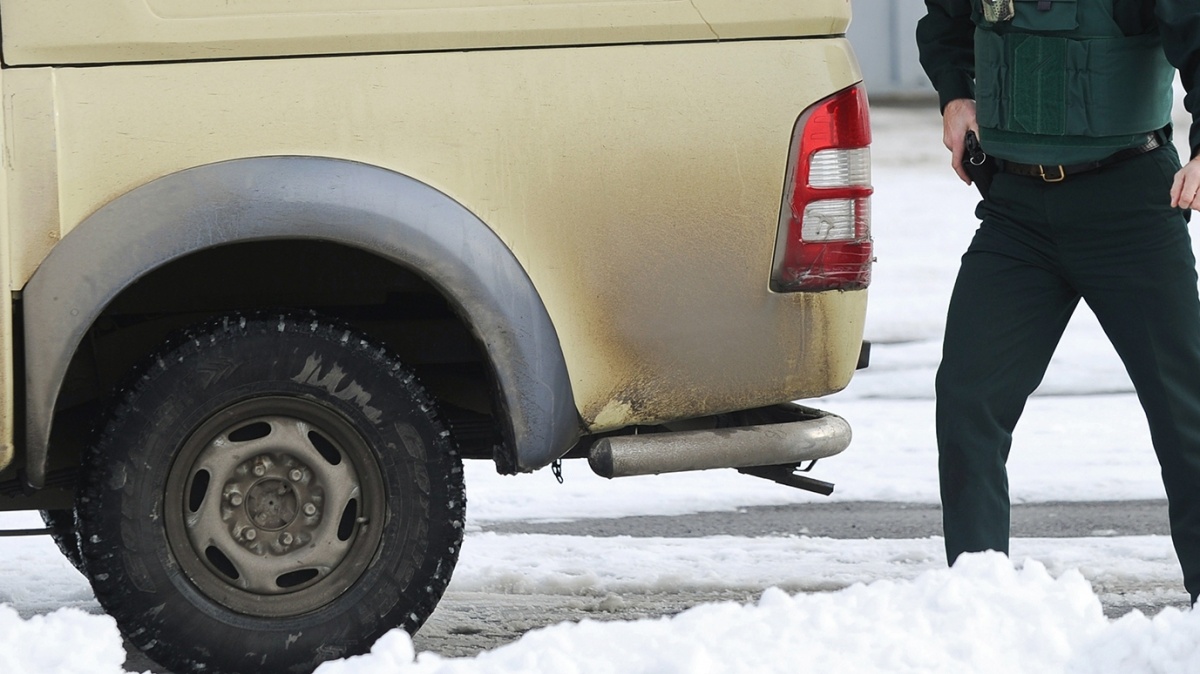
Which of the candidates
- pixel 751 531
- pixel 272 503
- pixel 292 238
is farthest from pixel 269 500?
pixel 751 531

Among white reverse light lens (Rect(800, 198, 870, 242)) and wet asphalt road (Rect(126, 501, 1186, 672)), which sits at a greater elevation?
white reverse light lens (Rect(800, 198, 870, 242))

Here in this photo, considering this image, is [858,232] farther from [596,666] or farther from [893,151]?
[893,151]

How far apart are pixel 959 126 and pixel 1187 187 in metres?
0.67

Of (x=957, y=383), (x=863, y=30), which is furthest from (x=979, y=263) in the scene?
(x=863, y=30)

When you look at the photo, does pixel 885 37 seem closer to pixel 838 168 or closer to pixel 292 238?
pixel 838 168

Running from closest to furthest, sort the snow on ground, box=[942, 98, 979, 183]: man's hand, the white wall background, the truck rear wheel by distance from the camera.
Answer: the snow on ground < the truck rear wheel < box=[942, 98, 979, 183]: man's hand < the white wall background

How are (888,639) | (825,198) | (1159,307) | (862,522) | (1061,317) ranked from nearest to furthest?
(888,639)
(1159,307)
(825,198)
(1061,317)
(862,522)

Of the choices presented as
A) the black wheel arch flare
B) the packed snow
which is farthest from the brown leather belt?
the black wheel arch flare

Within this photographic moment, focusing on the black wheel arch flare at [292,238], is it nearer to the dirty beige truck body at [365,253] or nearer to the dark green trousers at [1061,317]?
the dirty beige truck body at [365,253]

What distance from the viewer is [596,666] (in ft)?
9.59

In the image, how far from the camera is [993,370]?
3.51 meters

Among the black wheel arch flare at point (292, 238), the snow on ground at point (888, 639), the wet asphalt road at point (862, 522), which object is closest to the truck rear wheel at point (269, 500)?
the black wheel arch flare at point (292, 238)

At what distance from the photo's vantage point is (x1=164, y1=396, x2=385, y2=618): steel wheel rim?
10.9 feet

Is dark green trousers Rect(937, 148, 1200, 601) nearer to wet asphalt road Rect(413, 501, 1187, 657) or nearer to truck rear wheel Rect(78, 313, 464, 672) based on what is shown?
wet asphalt road Rect(413, 501, 1187, 657)
